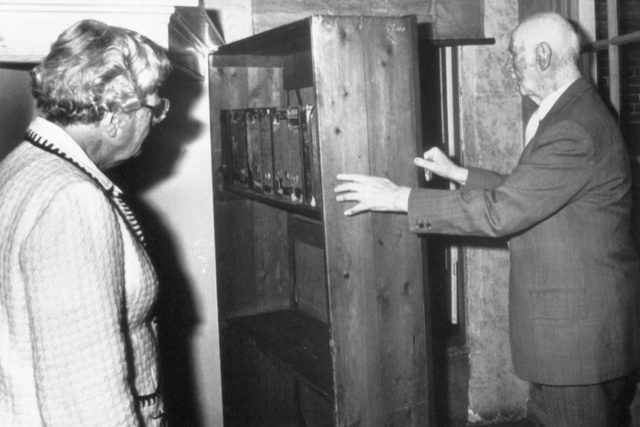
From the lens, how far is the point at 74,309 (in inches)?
48.1

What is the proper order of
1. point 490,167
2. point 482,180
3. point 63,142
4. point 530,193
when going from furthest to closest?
point 490,167 → point 482,180 → point 530,193 → point 63,142

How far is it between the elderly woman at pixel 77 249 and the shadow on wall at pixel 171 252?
1.67 metres

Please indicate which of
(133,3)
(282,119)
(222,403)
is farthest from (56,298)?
(222,403)

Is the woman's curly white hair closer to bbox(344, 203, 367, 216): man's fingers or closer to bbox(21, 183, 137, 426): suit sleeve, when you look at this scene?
bbox(21, 183, 137, 426): suit sleeve

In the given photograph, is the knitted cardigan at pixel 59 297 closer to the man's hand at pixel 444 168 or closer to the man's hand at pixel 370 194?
the man's hand at pixel 370 194

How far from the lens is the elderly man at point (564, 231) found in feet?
6.77

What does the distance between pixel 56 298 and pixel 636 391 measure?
10.2 feet

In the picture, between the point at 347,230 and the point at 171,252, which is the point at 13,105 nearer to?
the point at 171,252

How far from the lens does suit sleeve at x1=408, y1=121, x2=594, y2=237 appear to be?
80.9 inches

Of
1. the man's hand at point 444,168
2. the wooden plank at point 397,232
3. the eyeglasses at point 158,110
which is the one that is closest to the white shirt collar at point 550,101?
the man's hand at point 444,168

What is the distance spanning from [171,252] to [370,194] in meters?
1.65

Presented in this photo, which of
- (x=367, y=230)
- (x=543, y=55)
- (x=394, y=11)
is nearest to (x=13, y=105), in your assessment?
(x=367, y=230)

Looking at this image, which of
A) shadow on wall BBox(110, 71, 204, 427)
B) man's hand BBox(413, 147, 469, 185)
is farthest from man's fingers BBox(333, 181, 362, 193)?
shadow on wall BBox(110, 71, 204, 427)

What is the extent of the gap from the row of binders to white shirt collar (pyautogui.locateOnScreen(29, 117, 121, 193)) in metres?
0.74
